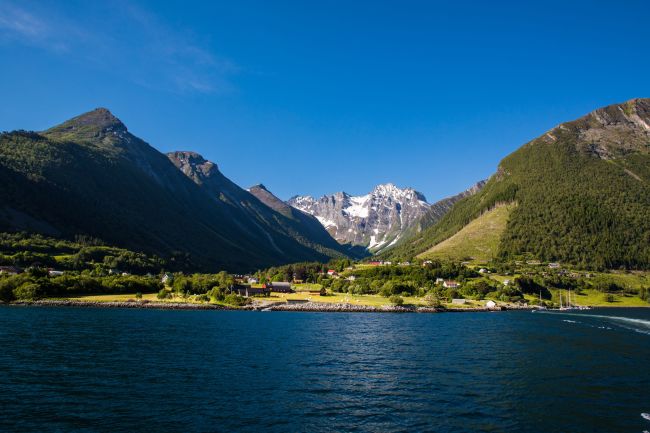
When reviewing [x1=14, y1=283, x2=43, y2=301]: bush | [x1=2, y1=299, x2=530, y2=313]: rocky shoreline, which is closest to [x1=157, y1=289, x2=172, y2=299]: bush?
[x1=2, y1=299, x2=530, y2=313]: rocky shoreline

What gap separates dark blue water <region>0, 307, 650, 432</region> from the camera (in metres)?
36.2

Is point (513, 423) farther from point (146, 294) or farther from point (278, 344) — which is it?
point (146, 294)

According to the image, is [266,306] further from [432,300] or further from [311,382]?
[311,382]

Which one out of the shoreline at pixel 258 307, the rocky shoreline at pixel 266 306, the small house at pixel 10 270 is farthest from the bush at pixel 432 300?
the small house at pixel 10 270

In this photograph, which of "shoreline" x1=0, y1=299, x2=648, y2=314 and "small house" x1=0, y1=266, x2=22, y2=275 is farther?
"small house" x1=0, y1=266, x2=22, y2=275

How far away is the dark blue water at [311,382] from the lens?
119 feet

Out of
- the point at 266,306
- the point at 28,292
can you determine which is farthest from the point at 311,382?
the point at 28,292

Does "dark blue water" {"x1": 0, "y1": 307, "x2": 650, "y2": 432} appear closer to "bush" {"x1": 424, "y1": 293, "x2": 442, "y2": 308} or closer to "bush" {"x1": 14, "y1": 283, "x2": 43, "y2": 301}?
"bush" {"x1": 14, "y1": 283, "x2": 43, "y2": 301}

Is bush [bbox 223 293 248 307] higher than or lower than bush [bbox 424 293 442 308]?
higher

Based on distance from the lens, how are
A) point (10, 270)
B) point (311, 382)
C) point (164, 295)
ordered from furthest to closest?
point (10, 270)
point (164, 295)
point (311, 382)

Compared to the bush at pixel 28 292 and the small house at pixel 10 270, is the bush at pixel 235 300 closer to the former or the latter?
the bush at pixel 28 292

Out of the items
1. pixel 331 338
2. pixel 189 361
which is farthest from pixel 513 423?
pixel 331 338

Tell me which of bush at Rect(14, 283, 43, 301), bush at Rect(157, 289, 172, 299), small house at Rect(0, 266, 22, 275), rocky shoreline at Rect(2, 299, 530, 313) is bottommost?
rocky shoreline at Rect(2, 299, 530, 313)

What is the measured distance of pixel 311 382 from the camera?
49.7 metres
